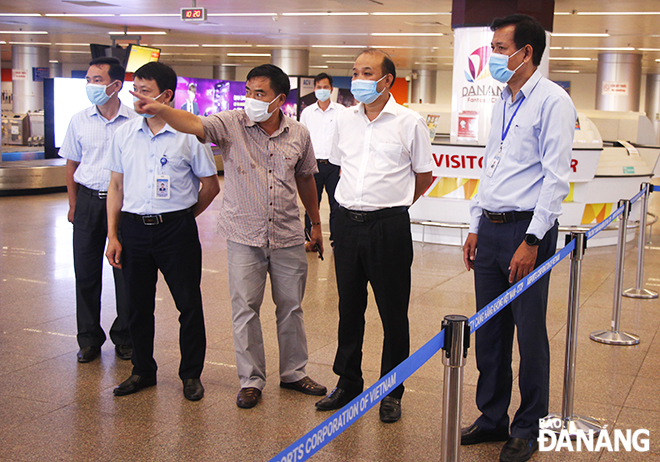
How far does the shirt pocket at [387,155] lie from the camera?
3127 millimetres

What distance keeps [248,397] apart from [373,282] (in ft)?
2.75

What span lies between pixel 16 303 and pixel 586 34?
16.1 metres

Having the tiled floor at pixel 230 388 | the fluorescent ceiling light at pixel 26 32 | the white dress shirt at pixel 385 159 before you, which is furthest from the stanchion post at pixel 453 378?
the fluorescent ceiling light at pixel 26 32

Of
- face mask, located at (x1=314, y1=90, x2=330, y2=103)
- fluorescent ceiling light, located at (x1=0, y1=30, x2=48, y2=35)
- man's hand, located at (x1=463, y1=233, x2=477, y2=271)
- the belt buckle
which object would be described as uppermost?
fluorescent ceiling light, located at (x1=0, y1=30, x2=48, y2=35)

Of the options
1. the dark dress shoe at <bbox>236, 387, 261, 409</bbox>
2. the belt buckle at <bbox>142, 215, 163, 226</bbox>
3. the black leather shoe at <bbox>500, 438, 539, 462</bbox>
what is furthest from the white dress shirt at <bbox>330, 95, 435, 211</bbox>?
the black leather shoe at <bbox>500, 438, 539, 462</bbox>

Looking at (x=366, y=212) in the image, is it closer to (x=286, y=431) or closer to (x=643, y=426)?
(x=286, y=431)

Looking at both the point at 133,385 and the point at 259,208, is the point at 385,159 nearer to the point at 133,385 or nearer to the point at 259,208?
the point at 259,208

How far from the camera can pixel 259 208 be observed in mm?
3250

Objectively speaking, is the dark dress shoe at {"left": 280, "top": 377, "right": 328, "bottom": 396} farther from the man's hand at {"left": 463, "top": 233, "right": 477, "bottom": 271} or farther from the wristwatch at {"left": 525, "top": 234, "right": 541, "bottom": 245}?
the wristwatch at {"left": 525, "top": 234, "right": 541, "bottom": 245}

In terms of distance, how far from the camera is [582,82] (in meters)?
33.3

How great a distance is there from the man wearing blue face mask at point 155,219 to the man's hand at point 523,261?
1.62 meters

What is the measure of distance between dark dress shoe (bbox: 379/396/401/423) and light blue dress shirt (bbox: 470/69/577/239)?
1.03m

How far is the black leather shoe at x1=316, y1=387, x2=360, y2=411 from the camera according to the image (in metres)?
3.24

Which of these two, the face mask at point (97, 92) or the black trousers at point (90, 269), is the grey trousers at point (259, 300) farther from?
the face mask at point (97, 92)
